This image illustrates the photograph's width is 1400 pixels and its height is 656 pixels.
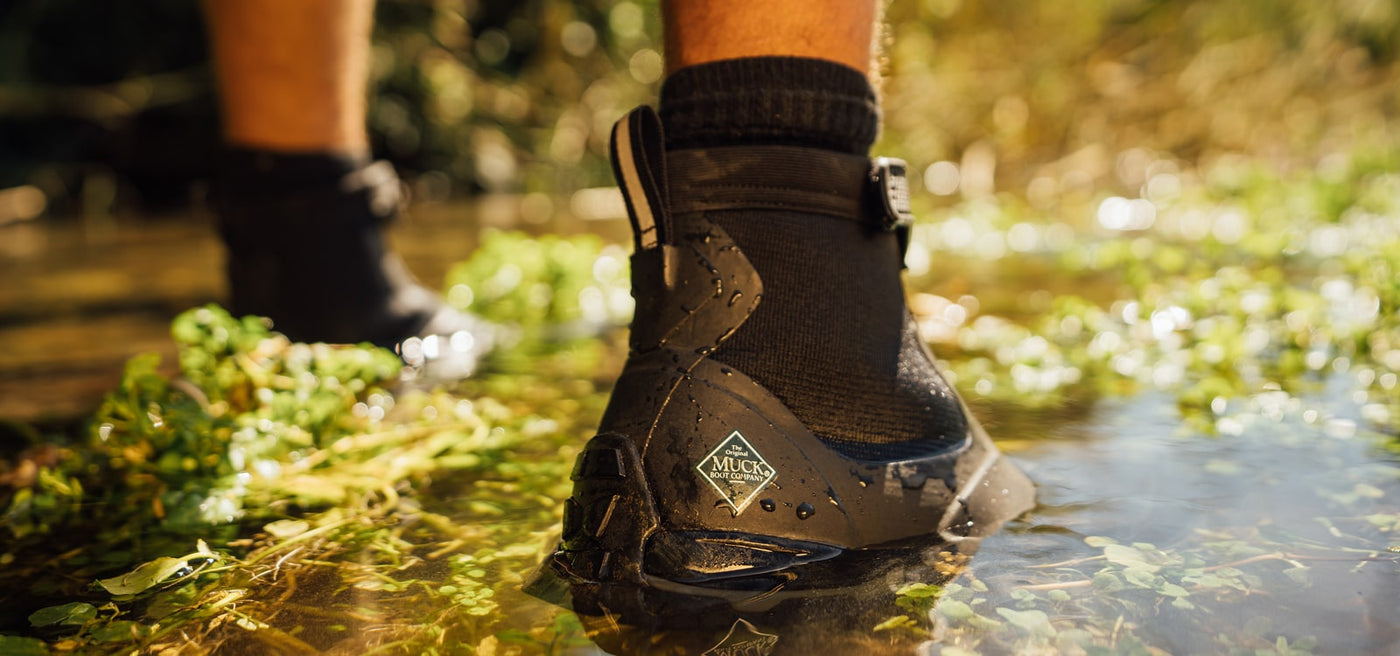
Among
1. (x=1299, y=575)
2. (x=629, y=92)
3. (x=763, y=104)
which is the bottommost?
(x=1299, y=575)

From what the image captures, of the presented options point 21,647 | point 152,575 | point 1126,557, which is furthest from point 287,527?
point 1126,557

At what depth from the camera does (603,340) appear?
257cm

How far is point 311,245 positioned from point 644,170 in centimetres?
125

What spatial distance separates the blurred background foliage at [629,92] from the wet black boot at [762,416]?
19.1 feet

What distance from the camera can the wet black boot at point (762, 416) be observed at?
1.07m

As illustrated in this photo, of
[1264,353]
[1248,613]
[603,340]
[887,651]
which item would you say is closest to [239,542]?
[887,651]

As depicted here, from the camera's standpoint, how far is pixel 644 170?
3.92 feet

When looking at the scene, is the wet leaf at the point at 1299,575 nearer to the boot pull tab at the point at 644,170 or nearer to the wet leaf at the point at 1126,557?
the wet leaf at the point at 1126,557

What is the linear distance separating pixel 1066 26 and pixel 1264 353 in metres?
5.40

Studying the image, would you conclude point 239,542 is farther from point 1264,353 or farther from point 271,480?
point 1264,353

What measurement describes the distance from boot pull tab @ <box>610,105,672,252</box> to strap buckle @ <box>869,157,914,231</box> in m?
0.27

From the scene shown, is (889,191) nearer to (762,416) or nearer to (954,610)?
(762,416)

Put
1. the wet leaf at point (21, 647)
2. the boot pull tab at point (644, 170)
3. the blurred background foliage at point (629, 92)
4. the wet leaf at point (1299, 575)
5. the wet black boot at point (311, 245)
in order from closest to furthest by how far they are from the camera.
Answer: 1. the wet leaf at point (21, 647)
2. the wet leaf at point (1299, 575)
3. the boot pull tab at point (644, 170)
4. the wet black boot at point (311, 245)
5. the blurred background foliage at point (629, 92)

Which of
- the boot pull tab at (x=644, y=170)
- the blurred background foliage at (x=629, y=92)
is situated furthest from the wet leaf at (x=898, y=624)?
the blurred background foliage at (x=629, y=92)
